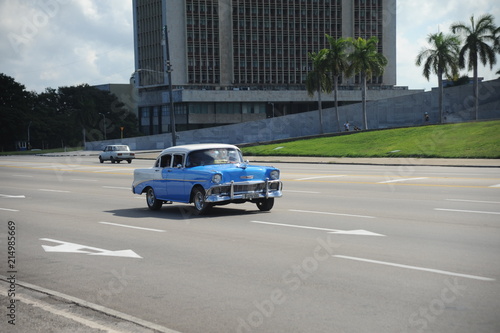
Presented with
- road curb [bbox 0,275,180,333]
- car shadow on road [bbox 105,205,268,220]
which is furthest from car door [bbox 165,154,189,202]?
road curb [bbox 0,275,180,333]

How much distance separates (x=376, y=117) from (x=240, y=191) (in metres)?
56.3

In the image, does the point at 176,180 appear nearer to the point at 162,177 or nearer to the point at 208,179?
the point at 162,177

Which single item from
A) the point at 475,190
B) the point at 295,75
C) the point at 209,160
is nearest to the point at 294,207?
the point at 209,160

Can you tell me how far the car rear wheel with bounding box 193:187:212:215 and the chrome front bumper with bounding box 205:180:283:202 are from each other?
239 mm

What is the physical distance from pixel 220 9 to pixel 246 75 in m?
12.6

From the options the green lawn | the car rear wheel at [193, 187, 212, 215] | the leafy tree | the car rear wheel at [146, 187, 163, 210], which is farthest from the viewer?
the leafy tree

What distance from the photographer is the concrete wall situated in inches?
2484

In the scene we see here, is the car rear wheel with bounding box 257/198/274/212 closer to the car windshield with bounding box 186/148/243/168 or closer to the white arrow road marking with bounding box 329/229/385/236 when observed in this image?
the car windshield with bounding box 186/148/243/168

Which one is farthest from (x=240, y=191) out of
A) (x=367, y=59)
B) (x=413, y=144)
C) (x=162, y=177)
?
(x=367, y=59)

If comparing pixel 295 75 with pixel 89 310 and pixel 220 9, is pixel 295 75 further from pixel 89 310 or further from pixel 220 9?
pixel 89 310

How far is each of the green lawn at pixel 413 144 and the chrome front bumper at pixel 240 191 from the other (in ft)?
82.3

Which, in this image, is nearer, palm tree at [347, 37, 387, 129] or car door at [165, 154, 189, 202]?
car door at [165, 154, 189, 202]

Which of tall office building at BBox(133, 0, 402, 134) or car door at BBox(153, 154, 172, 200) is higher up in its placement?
tall office building at BBox(133, 0, 402, 134)

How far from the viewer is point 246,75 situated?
394 feet
